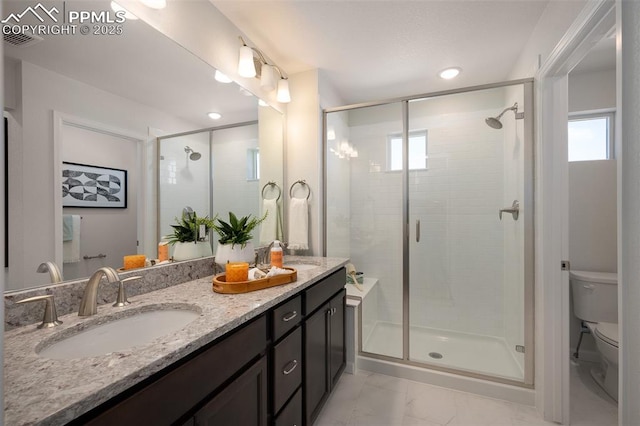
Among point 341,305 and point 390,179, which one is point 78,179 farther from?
point 390,179

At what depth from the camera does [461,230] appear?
8.52 feet

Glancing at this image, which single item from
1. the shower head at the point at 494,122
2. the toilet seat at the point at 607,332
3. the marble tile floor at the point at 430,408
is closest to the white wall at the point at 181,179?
the marble tile floor at the point at 430,408

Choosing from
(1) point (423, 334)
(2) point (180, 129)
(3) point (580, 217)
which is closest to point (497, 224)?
(3) point (580, 217)

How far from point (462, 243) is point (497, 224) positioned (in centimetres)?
34

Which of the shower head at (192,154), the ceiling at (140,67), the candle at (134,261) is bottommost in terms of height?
the candle at (134,261)

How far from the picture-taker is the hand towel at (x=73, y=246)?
1.00 metres

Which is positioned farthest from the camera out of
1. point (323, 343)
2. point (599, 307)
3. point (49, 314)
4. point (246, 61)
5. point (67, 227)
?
point (599, 307)

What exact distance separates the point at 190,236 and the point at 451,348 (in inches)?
91.5

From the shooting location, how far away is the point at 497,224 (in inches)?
94.7

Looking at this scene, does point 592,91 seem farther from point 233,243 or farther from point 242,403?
point 242,403

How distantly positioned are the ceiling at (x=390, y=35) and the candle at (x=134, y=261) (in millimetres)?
1448

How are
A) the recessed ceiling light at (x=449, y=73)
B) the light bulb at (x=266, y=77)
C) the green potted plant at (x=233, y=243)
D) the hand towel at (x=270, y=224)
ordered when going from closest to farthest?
the green potted plant at (x=233, y=243)
the light bulb at (x=266, y=77)
the hand towel at (x=270, y=224)
the recessed ceiling light at (x=449, y=73)

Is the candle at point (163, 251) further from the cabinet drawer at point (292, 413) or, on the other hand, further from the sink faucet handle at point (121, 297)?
the cabinet drawer at point (292, 413)

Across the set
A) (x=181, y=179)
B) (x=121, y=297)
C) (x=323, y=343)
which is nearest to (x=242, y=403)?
(x=121, y=297)
